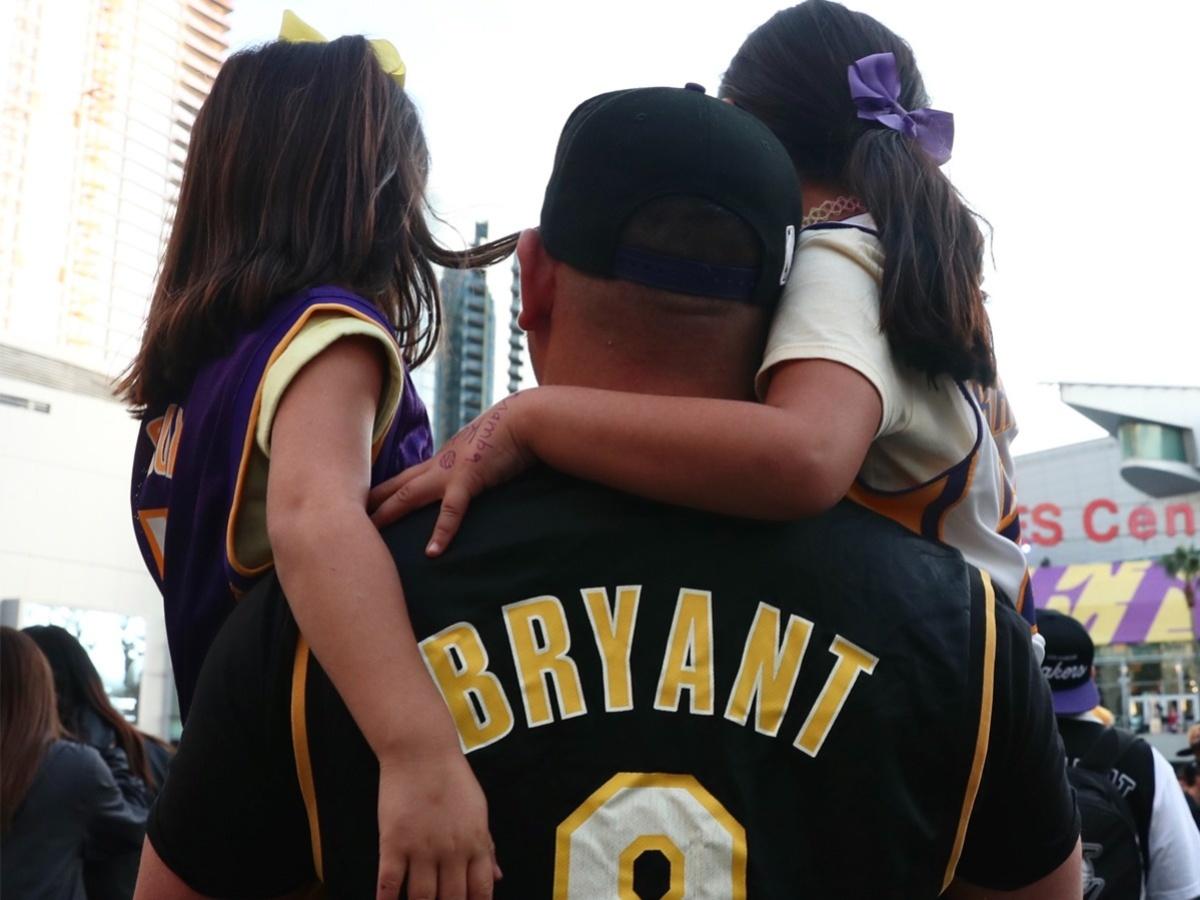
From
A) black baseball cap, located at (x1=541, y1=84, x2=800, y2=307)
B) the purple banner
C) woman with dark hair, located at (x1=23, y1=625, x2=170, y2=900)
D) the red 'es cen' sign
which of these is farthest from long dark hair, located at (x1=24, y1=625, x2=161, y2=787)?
the red 'es cen' sign

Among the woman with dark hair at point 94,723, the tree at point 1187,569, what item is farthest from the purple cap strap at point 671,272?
the tree at point 1187,569

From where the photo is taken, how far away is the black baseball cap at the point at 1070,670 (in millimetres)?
3570

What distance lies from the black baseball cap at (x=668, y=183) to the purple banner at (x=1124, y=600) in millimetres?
44729

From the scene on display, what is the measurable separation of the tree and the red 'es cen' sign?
4.17 metres

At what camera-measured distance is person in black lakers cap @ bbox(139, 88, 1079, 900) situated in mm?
1178

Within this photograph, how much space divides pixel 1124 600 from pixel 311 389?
4859 cm

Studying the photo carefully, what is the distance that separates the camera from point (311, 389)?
55.5 inches

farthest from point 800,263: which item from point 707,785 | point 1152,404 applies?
point 1152,404

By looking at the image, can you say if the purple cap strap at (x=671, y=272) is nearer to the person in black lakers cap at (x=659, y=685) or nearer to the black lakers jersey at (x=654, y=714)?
the person in black lakers cap at (x=659, y=685)

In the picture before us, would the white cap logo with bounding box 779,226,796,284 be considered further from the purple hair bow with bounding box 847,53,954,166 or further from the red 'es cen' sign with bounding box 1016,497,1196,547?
the red 'es cen' sign with bounding box 1016,497,1196,547

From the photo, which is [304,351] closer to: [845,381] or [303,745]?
[303,745]

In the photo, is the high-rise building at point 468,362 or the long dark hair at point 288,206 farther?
the high-rise building at point 468,362

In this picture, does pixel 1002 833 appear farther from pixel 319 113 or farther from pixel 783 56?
pixel 319 113

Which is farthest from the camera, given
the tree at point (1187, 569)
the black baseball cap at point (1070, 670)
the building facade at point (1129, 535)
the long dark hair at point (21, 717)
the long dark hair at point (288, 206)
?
the building facade at point (1129, 535)
